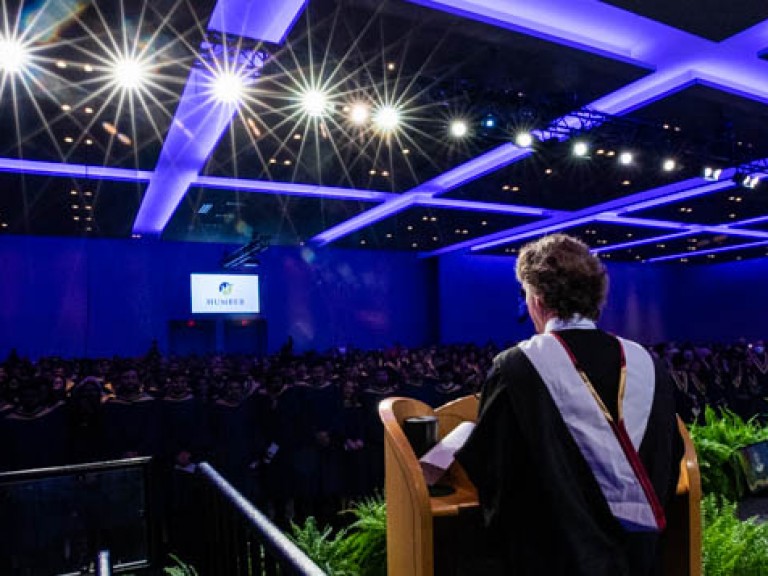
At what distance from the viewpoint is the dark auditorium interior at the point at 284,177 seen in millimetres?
4930

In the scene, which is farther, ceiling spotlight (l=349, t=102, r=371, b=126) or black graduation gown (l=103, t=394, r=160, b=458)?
ceiling spotlight (l=349, t=102, r=371, b=126)

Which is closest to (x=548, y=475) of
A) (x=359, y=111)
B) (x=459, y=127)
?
(x=359, y=111)

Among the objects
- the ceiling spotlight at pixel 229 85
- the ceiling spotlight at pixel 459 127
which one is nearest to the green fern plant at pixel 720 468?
the ceiling spotlight at pixel 459 127

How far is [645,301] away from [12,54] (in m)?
24.9

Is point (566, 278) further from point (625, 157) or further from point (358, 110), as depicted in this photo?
point (625, 157)

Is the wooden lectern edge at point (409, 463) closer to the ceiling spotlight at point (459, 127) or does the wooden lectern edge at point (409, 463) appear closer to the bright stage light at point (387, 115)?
the bright stage light at point (387, 115)

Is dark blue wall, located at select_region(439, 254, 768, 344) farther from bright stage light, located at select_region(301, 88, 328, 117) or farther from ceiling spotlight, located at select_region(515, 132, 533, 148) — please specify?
bright stage light, located at select_region(301, 88, 328, 117)

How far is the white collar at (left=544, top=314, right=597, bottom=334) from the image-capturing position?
1669 mm

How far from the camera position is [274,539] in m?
1.10

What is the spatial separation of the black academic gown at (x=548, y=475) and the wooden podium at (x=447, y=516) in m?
0.19

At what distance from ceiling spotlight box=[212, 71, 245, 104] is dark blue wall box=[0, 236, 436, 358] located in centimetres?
1199

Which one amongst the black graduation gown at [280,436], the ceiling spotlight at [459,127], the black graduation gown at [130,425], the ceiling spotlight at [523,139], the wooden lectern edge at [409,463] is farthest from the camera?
the ceiling spotlight at [523,139]

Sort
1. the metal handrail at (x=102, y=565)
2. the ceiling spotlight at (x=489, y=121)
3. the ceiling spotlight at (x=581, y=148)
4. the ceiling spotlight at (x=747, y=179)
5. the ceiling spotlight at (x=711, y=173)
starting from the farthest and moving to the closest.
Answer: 1. the ceiling spotlight at (x=747, y=179)
2. the ceiling spotlight at (x=711, y=173)
3. the ceiling spotlight at (x=581, y=148)
4. the ceiling spotlight at (x=489, y=121)
5. the metal handrail at (x=102, y=565)

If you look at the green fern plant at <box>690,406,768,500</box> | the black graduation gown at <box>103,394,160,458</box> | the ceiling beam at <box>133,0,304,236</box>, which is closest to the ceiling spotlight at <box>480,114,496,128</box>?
the ceiling beam at <box>133,0,304,236</box>
